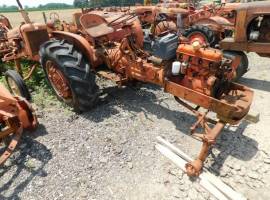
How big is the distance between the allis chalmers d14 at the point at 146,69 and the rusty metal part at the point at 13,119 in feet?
2.54

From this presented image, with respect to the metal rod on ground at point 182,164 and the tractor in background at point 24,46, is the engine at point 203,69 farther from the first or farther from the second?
the tractor in background at point 24,46

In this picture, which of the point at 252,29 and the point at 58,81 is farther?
the point at 252,29

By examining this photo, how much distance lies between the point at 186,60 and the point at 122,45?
3.86 ft

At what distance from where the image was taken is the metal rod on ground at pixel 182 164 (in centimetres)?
311

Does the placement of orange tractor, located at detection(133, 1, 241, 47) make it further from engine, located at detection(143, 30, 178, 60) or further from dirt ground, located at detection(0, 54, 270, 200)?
dirt ground, located at detection(0, 54, 270, 200)

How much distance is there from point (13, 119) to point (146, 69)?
2.03 meters

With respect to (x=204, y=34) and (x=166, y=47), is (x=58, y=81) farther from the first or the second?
(x=204, y=34)

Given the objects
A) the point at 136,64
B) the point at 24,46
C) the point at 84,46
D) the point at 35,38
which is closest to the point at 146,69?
the point at 136,64

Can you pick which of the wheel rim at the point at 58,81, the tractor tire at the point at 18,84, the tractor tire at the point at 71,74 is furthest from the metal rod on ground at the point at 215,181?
the tractor tire at the point at 18,84

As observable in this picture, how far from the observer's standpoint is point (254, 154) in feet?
12.7

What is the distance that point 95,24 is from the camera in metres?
5.41

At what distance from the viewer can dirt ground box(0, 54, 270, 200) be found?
329cm

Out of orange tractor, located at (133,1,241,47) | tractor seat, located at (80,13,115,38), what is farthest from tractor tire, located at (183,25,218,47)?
tractor seat, located at (80,13,115,38)

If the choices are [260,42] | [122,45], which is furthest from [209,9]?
[122,45]
